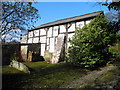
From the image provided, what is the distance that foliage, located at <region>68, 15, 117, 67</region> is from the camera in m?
6.56

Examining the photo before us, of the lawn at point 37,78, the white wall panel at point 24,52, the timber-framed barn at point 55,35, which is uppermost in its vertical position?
the timber-framed barn at point 55,35

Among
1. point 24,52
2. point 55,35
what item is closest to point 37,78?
point 24,52

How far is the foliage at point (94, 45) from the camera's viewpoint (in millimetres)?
6560

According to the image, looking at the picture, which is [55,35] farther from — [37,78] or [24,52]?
[37,78]

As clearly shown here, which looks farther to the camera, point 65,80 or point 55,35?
point 55,35

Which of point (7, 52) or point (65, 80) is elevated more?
point (7, 52)

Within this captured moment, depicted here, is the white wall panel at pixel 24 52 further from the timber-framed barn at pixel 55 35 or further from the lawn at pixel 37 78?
the lawn at pixel 37 78

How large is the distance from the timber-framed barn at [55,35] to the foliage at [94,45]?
2.36 meters

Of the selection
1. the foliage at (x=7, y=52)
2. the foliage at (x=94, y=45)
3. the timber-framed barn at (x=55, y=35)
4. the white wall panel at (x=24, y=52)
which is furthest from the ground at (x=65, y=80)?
the white wall panel at (x=24, y=52)

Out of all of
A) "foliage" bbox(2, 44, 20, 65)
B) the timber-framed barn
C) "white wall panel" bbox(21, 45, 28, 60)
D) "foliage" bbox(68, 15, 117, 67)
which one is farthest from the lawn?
"white wall panel" bbox(21, 45, 28, 60)

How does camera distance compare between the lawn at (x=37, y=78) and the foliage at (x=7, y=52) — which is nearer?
the lawn at (x=37, y=78)

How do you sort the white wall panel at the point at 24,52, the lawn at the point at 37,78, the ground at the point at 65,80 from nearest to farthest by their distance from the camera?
the ground at the point at 65,80 → the lawn at the point at 37,78 → the white wall panel at the point at 24,52

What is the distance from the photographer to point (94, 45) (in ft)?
22.1

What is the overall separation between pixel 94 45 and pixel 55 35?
20.4 feet
